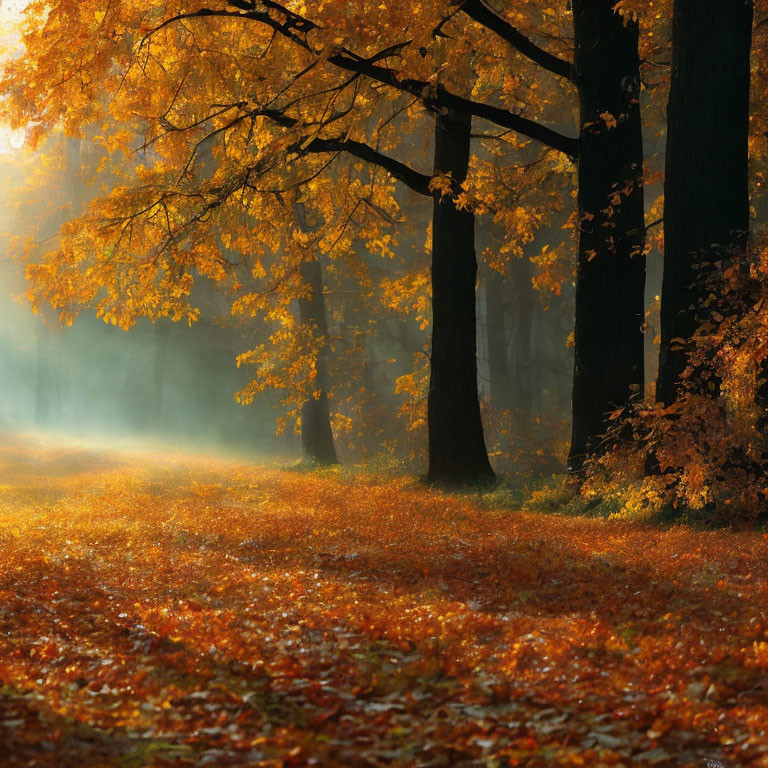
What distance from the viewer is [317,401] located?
23.7 m

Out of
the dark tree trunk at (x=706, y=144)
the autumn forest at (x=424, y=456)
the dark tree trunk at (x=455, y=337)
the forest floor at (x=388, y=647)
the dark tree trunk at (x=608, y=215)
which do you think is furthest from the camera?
the dark tree trunk at (x=455, y=337)

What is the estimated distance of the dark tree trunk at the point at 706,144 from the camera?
9992 millimetres

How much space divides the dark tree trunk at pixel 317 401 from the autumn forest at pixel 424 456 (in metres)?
0.10

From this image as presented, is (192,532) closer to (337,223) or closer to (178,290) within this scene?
(178,290)

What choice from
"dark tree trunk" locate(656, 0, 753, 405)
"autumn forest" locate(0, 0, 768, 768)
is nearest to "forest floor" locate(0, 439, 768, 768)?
"autumn forest" locate(0, 0, 768, 768)

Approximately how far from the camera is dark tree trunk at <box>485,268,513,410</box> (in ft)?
82.1

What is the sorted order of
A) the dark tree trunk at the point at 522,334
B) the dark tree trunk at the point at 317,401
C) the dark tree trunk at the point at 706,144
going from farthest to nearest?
1. the dark tree trunk at the point at 522,334
2. the dark tree trunk at the point at 317,401
3. the dark tree trunk at the point at 706,144

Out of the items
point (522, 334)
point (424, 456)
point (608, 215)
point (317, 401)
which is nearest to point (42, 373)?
point (317, 401)

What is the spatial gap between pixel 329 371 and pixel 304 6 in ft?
33.8

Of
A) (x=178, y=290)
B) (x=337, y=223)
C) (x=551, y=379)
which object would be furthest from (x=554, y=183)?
(x=551, y=379)

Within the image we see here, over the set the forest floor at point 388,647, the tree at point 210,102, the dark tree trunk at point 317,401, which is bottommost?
the forest floor at point 388,647

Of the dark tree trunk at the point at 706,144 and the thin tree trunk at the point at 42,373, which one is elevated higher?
the dark tree trunk at the point at 706,144

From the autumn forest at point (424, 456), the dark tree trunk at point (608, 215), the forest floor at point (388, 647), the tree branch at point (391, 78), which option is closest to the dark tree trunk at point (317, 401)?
the autumn forest at point (424, 456)

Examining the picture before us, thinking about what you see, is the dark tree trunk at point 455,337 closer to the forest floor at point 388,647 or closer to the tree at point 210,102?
the tree at point 210,102
